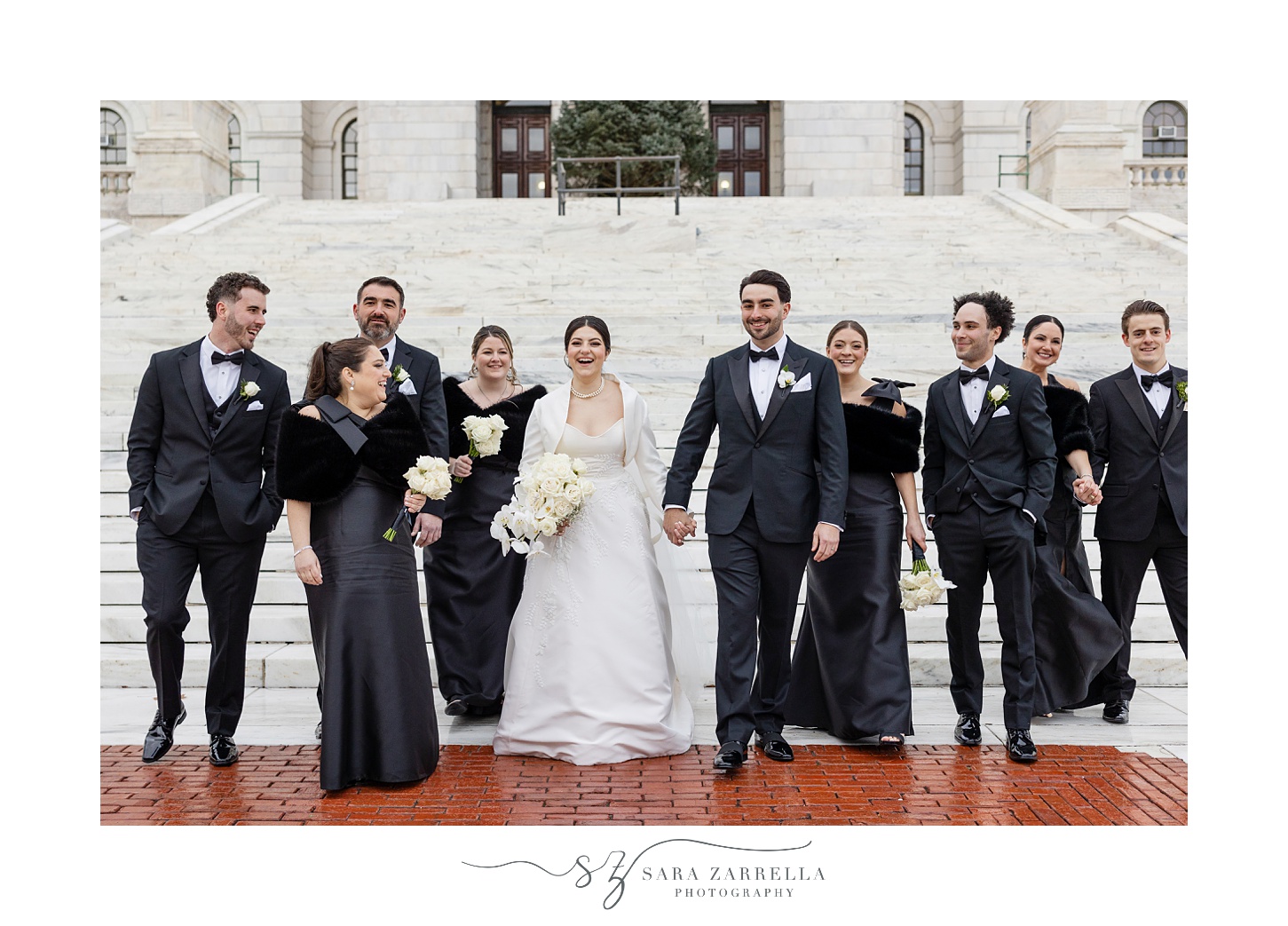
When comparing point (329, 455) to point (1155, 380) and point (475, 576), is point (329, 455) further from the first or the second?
point (1155, 380)

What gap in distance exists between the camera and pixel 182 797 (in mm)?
4387

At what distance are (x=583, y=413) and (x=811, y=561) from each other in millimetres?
1354

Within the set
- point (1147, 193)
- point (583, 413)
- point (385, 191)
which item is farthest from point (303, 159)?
point (583, 413)

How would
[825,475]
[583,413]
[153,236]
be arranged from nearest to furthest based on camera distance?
[825,475]
[583,413]
[153,236]

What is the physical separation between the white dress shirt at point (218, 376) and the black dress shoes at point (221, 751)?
1.53m

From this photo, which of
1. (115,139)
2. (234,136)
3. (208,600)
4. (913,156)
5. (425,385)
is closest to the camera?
(208,600)

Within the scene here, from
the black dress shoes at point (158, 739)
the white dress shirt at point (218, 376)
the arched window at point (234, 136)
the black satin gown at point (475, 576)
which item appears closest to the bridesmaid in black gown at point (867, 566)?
the black satin gown at point (475, 576)

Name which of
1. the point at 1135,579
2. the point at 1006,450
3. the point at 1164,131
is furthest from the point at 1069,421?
the point at 1164,131

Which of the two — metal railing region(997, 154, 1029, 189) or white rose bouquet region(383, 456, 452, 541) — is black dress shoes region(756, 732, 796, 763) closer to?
white rose bouquet region(383, 456, 452, 541)

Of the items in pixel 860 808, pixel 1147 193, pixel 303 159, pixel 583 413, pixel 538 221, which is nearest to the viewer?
pixel 860 808

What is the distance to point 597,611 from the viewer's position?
507cm

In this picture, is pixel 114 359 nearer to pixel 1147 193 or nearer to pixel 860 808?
pixel 860 808

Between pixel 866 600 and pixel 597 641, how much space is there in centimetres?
131

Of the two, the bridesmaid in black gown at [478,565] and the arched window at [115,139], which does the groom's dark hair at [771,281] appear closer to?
the bridesmaid in black gown at [478,565]
